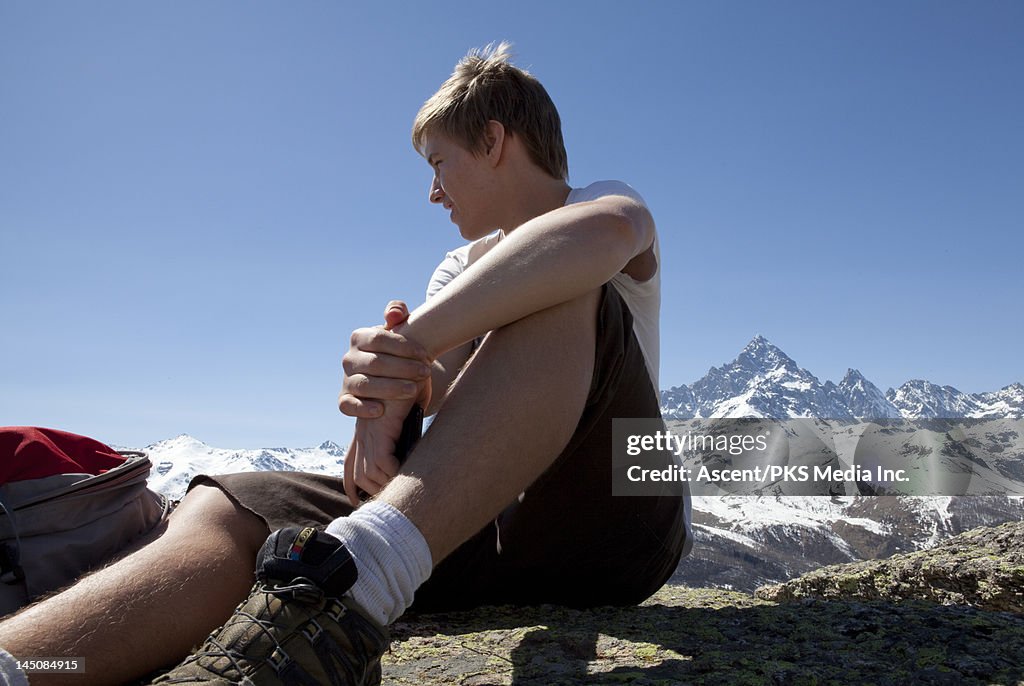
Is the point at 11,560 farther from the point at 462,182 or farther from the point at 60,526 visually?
the point at 462,182

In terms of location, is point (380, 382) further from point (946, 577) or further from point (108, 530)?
point (946, 577)

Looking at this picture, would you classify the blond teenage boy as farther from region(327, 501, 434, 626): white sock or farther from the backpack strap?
the backpack strap

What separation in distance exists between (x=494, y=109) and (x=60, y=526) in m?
2.95

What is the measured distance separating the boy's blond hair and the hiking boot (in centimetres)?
274

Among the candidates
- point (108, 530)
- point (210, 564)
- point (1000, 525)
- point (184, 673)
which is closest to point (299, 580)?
point (184, 673)

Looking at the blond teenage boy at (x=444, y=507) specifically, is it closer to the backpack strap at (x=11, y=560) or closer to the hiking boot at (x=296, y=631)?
the hiking boot at (x=296, y=631)

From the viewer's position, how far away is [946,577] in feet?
14.6

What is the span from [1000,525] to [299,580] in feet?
17.8

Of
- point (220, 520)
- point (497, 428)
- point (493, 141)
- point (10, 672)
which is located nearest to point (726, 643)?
point (497, 428)

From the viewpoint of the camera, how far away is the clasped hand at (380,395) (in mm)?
2768

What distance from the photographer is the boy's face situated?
416 centimetres

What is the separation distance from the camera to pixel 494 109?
13.5ft

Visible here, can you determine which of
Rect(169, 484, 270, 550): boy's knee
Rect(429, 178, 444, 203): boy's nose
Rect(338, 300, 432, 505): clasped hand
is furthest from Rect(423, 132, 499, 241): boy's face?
Rect(169, 484, 270, 550): boy's knee

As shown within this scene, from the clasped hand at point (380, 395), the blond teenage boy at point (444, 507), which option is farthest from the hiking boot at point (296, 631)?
the clasped hand at point (380, 395)
